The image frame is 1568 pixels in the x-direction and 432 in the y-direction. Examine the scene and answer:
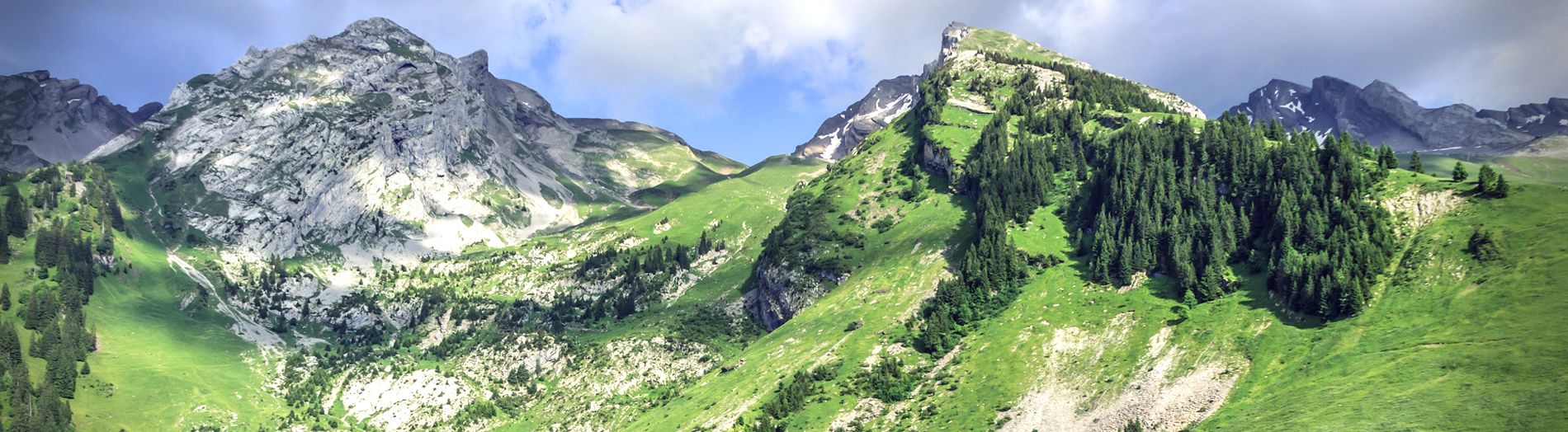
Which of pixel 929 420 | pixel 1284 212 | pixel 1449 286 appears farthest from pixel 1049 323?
pixel 1449 286

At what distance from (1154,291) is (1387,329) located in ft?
142

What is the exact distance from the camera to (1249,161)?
199 meters

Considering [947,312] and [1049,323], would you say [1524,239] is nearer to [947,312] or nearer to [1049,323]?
[1049,323]

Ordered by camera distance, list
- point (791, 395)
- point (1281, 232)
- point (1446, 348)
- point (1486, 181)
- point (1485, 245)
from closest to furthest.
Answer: point (1446, 348), point (1485, 245), point (1486, 181), point (1281, 232), point (791, 395)

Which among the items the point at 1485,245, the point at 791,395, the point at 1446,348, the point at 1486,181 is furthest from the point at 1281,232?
the point at 791,395

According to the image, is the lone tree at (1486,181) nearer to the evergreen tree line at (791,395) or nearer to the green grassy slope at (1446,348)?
the green grassy slope at (1446,348)

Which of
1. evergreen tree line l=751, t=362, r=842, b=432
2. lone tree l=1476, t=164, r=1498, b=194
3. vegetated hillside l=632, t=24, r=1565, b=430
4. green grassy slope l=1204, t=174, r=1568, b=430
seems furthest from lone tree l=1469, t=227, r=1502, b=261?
evergreen tree line l=751, t=362, r=842, b=432

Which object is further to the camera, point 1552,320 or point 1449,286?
point 1449,286

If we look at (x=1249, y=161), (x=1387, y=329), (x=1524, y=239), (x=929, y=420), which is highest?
(x=1249, y=161)

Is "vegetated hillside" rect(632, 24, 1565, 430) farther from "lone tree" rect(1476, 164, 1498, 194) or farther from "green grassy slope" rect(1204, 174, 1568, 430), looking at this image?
"lone tree" rect(1476, 164, 1498, 194)

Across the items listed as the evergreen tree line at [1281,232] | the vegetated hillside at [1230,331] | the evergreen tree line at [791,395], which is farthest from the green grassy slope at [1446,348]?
the evergreen tree line at [791,395]

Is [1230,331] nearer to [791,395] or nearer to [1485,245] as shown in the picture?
[1485,245]

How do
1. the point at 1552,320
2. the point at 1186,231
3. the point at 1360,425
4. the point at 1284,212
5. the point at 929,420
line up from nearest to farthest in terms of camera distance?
the point at 1360,425 → the point at 1552,320 → the point at 929,420 → the point at 1284,212 → the point at 1186,231

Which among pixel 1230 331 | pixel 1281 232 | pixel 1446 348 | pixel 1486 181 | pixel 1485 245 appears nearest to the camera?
pixel 1446 348
